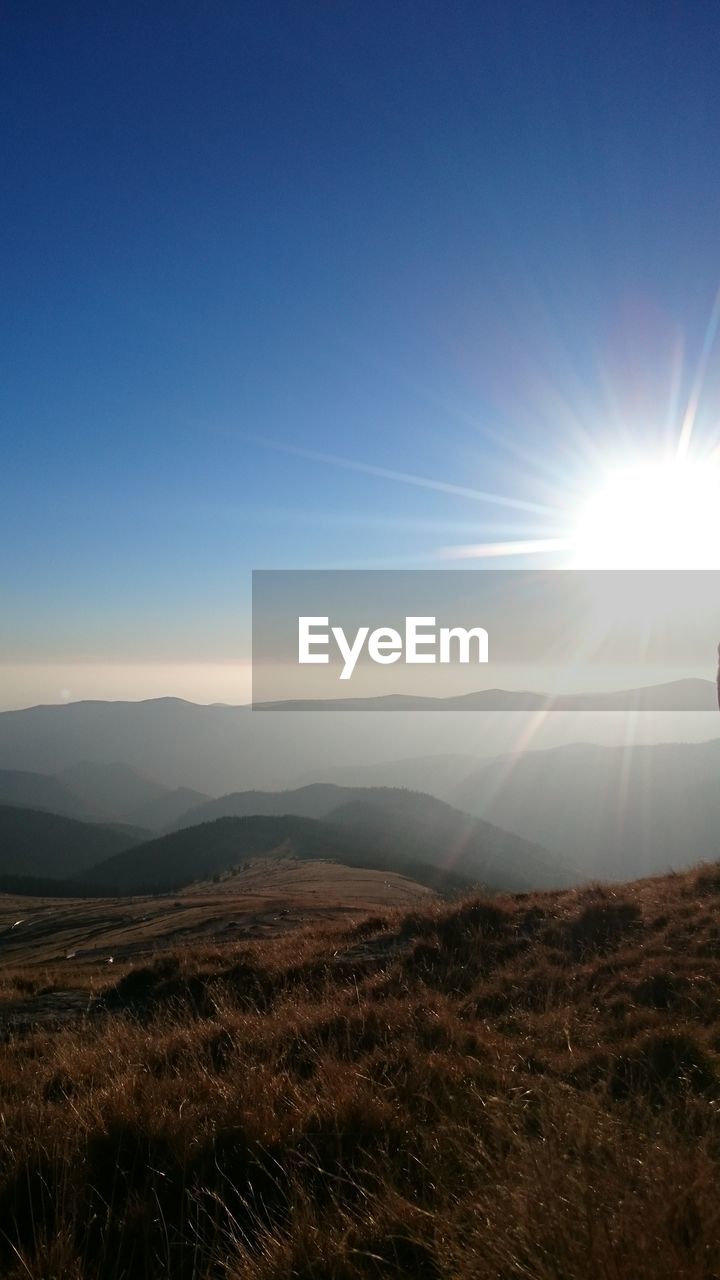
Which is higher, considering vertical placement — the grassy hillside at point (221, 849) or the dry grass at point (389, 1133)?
the dry grass at point (389, 1133)

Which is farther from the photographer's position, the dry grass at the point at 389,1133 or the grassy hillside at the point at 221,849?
the grassy hillside at the point at 221,849

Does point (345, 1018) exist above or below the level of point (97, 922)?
above

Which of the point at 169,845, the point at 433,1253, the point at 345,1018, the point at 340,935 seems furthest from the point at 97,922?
the point at 169,845

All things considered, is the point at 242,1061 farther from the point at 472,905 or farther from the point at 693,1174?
the point at 472,905

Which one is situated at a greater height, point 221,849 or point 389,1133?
point 389,1133

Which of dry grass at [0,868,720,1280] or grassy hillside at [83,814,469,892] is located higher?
dry grass at [0,868,720,1280]

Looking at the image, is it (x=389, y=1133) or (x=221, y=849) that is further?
(x=221, y=849)

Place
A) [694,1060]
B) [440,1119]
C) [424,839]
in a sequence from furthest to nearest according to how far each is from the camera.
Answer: [424,839] → [694,1060] → [440,1119]

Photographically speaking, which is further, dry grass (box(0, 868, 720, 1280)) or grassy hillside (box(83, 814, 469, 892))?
grassy hillside (box(83, 814, 469, 892))
